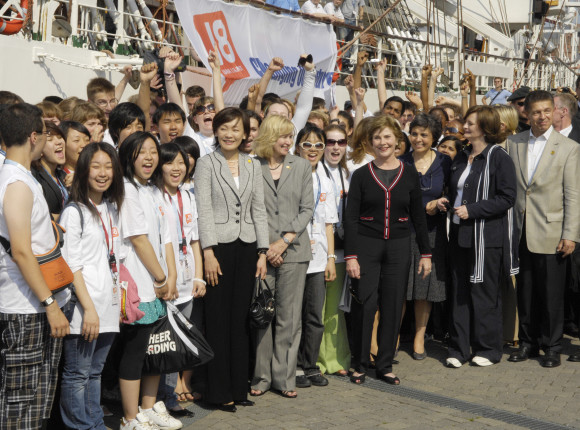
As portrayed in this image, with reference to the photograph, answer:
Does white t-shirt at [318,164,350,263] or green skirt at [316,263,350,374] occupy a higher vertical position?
white t-shirt at [318,164,350,263]

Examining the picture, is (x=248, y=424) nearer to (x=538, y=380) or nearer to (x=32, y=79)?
(x=538, y=380)

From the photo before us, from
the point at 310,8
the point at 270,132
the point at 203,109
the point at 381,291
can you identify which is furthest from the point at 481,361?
the point at 310,8

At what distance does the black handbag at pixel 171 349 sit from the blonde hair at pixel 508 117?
393cm

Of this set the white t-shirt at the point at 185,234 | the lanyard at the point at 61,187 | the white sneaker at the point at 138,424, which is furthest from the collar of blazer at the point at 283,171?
the white sneaker at the point at 138,424

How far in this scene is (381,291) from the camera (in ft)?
22.2

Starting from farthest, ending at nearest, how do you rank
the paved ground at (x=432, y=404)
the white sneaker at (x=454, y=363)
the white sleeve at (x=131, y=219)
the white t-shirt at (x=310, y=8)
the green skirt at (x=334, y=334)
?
the white t-shirt at (x=310, y=8) → the white sneaker at (x=454, y=363) → the green skirt at (x=334, y=334) → the paved ground at (x=432, y=404) → the white sleeve at (x=131, y=219)

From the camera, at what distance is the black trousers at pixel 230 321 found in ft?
19.2

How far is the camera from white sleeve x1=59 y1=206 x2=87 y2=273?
4.71 metres

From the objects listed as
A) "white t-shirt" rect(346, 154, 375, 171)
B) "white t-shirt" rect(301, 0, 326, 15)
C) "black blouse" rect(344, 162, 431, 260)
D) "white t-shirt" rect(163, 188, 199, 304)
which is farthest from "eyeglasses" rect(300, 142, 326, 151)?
"white t-shirt" rect(301, 0, 326, 15)

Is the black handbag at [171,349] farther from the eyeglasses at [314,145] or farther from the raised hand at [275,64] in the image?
the raised hand at [275,64]

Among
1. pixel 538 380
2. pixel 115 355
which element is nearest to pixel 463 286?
pixel 538 380

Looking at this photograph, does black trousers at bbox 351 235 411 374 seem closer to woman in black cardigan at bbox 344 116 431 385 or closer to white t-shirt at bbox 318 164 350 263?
woman in black cardigan at bbox 344 116 431 385

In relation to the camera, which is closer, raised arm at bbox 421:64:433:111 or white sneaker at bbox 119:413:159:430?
white sneaker at bbox 119:413:159:430

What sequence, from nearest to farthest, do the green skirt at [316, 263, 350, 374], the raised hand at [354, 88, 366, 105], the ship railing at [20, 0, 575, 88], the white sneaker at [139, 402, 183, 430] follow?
1. the white sneaker at [139, 402, 183, 430]
2. the green skirt at [316, 263, 350, 374]
3. the raised hand at [354, 88, 366, 105]
4. the ship railing at [20, 0, 575, 88]
